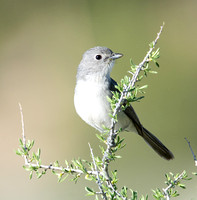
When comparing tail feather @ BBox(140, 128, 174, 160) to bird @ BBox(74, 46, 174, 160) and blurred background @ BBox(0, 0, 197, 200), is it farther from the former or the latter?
blurred background @ BBox(0, 0, 197, 200)

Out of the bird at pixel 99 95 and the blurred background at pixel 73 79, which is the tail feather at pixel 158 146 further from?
the blurred background at pixel 73 79

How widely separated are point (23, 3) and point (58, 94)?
72.6 inches

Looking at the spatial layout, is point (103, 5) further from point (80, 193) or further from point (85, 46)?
point (80, 193)

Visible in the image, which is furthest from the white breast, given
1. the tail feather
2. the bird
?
the tail feather

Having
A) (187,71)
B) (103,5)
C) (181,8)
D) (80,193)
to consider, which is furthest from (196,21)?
(80,193)

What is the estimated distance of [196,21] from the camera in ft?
22.7

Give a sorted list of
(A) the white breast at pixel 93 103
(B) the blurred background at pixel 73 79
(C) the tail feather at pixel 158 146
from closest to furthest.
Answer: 1. (A) the white breast at pixel 93 103
2. (C) the tail feather at pixel 158 146
3. (B) the blurred background at pixel 73 79

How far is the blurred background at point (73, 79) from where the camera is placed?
5812 mm

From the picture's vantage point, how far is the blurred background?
5.81m

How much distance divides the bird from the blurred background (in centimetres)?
132

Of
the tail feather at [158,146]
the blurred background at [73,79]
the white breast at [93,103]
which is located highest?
the blurred background at [73,79]

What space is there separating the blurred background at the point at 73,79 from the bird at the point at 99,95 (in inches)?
52.1

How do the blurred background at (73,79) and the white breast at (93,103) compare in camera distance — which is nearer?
the white breast at (93,103)

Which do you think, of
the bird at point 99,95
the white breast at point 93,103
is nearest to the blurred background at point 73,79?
the bird at point 99,95
